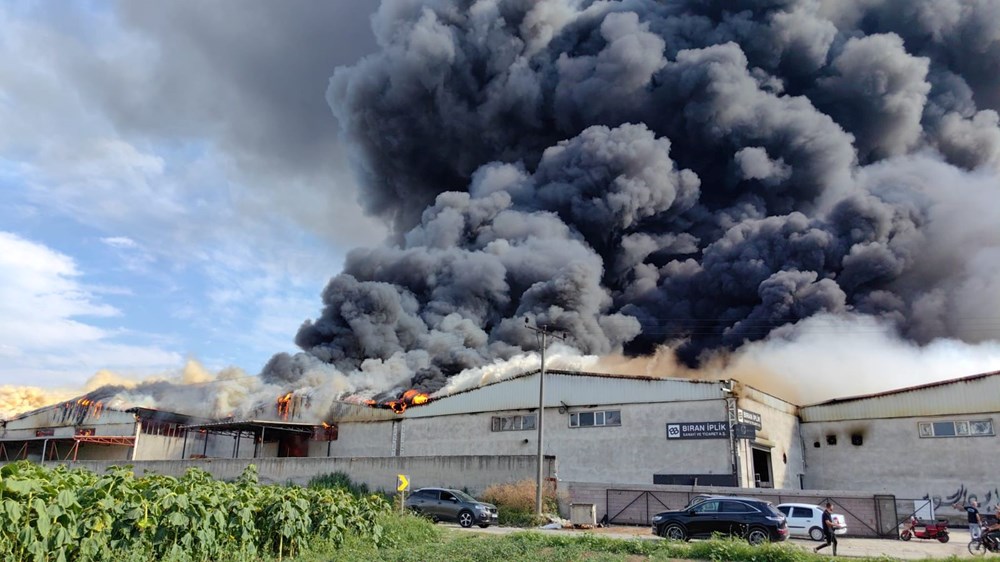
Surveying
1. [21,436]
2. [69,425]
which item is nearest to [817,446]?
[69,425]

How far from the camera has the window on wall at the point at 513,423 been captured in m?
37.1

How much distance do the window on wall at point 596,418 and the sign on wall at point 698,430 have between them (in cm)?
280

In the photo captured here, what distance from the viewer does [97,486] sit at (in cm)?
1166

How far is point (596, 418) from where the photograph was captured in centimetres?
3519

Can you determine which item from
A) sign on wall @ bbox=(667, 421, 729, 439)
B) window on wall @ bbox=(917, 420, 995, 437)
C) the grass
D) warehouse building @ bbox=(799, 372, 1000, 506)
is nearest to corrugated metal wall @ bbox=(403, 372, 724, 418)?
sign on wall @ bbox=(667, 421, 729, 439)

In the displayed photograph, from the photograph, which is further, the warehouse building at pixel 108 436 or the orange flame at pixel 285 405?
the warehouse building at pixel 108 436

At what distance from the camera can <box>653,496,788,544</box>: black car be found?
1844cm

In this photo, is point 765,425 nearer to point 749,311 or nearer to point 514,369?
point 514,369

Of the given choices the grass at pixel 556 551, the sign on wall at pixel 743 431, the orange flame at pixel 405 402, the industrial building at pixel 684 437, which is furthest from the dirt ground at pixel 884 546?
the orange flame at pixel 405 402

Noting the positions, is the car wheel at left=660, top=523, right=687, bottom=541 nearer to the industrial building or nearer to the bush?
the industrial building

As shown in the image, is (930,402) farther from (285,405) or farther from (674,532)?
(285,405)

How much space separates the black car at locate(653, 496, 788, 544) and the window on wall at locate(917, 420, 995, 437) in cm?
1995

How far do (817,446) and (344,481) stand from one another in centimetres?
2650

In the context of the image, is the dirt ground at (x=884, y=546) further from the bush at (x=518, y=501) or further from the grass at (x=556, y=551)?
the grass at (x=556, y=551)
